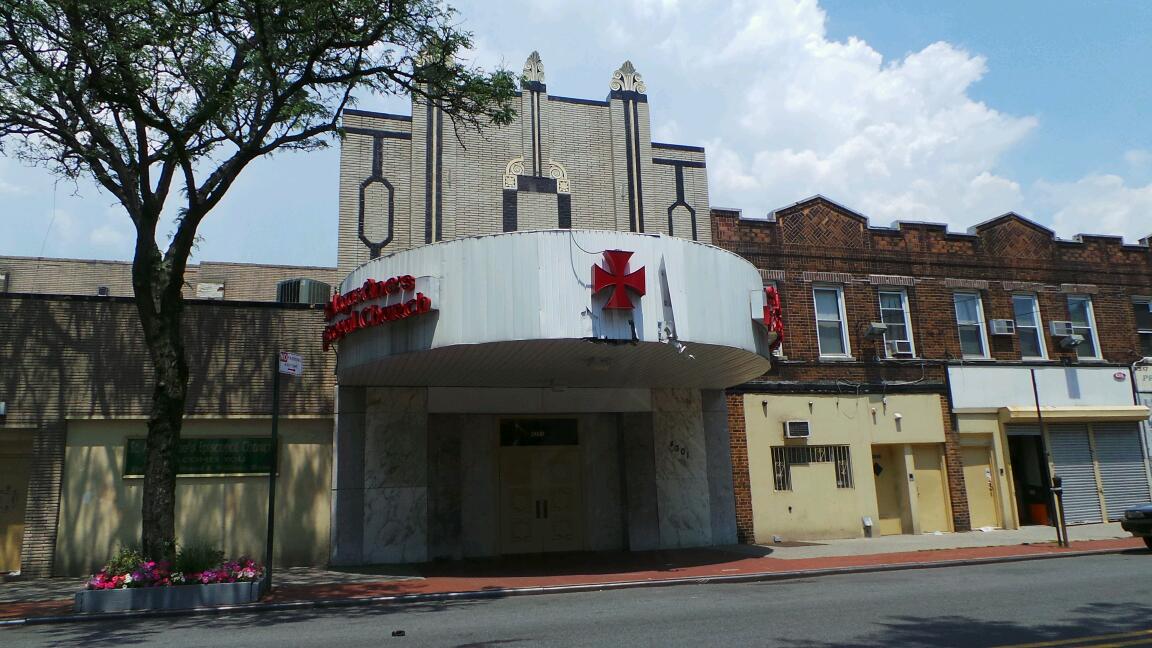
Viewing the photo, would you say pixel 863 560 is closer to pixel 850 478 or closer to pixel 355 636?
pixel 850 478

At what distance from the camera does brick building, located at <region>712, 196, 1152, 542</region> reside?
1991 centimetres

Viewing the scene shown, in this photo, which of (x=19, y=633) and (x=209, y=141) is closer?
(x=19, y=633)

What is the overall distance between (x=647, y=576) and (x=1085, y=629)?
706 centimetres

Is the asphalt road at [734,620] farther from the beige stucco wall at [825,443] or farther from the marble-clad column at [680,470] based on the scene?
the beige stucco wall at [825,443]

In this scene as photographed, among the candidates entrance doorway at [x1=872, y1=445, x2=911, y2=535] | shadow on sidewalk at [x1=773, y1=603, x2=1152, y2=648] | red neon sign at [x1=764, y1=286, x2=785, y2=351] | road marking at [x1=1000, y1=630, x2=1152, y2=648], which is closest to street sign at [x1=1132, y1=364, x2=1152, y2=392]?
entrance doorway at [x1=872, y1=445, x2=911, y2=535]

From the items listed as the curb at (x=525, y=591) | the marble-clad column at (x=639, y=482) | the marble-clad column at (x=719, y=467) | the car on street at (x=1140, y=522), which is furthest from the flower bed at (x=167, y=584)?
the car on street at (x=1140, y=522)

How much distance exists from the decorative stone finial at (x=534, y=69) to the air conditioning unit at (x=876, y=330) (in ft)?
34.8

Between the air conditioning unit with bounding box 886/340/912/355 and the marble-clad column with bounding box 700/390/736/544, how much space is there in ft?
16.9

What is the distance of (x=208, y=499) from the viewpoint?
1623 cm

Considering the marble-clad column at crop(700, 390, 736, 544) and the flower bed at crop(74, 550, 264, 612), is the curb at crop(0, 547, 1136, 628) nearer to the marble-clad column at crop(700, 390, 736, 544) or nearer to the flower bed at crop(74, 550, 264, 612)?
the flower bed at crop(74, 550, 264, 612)

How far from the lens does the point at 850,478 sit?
20.1 meters

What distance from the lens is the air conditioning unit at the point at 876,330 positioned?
20656mm

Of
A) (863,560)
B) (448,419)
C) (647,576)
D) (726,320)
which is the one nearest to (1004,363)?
(863,560)

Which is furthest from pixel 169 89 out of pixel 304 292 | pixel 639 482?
pixel 639 482
